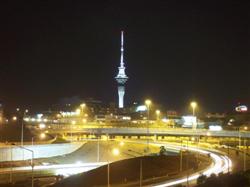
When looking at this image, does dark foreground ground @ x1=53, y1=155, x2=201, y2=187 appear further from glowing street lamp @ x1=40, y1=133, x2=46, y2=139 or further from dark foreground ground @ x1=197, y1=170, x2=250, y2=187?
glowing street lamp @ x1=40, y1=133, x2=46, y2=139

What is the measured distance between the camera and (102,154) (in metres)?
82.4

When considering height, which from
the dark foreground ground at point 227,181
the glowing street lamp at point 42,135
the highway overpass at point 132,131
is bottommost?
the dark foreground ground at point 227,181

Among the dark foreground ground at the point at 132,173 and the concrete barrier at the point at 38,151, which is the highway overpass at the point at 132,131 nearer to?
the concrete barrier at the point at 38,151

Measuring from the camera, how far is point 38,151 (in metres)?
72.7

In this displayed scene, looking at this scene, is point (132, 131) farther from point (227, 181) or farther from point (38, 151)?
point (227, 181)

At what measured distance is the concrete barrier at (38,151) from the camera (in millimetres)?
68125

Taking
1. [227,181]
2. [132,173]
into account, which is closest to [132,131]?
[132,173]

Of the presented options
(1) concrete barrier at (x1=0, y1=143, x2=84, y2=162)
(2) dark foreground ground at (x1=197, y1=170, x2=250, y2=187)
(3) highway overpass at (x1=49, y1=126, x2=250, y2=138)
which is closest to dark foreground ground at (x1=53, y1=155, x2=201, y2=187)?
(2) dark foreground ground at (x1=197, y1=170, x2=250, y2=187)

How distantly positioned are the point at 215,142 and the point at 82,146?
27.1m

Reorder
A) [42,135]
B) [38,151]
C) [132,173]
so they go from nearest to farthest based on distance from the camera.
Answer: [132,173] → [38,151] → [42,135]

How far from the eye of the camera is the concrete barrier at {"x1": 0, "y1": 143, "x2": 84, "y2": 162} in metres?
68.1

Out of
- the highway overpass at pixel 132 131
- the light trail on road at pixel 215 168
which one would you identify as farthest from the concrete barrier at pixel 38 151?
the light trail on road at pixel 215 168

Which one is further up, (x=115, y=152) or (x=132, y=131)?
(x=132, y=131)

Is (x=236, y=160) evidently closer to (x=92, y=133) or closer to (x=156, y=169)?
(x=156, y=169)
